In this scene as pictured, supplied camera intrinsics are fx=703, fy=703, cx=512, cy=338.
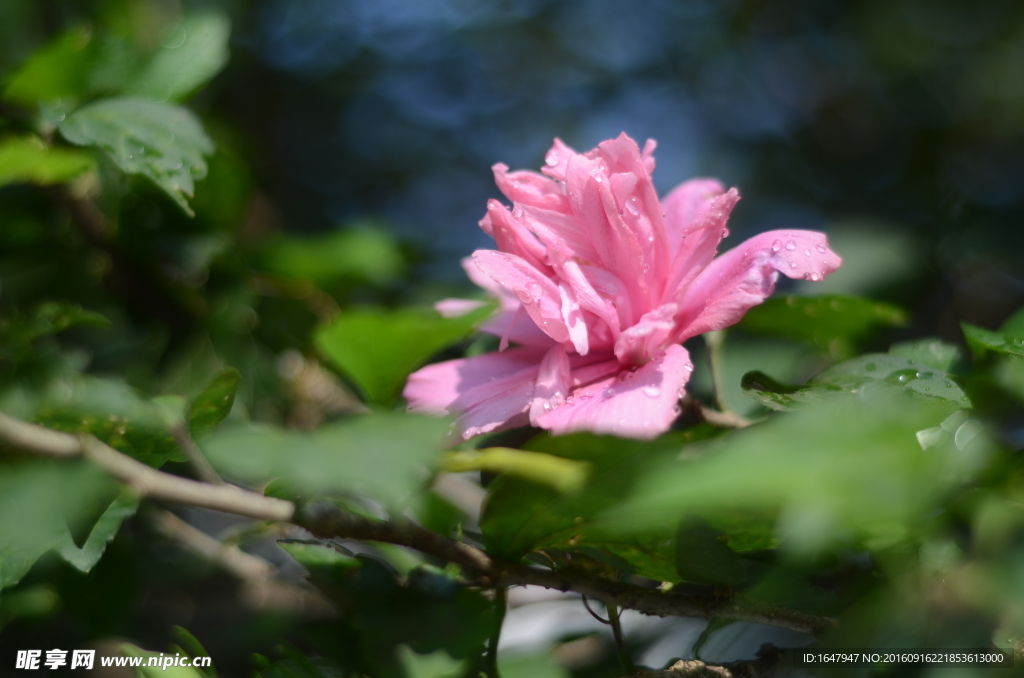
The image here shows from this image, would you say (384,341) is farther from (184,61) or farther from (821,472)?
(184,61)

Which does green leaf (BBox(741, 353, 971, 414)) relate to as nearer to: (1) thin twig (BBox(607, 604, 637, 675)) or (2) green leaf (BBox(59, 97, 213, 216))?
(1) thin twig (BBox(607, 604, 637, 675))

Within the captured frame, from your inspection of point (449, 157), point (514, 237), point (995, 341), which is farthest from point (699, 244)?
point (449, 157)

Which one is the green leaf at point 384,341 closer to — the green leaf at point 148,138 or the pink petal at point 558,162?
the pink petal at point 558,162

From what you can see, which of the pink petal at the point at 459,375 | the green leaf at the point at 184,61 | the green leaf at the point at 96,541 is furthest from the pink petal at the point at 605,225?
the green leaf at the point at 184,61

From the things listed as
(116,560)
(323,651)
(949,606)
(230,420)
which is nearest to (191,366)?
(230,420)

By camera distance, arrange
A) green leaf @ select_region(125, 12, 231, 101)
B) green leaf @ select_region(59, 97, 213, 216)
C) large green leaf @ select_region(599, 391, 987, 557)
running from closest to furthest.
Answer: large green leaf @ select_region(599, 391, 987, 557) → green leaf @ select_region(59, 97, 213, 216) → green leaf @ select_region(125, 12, 231, 101)

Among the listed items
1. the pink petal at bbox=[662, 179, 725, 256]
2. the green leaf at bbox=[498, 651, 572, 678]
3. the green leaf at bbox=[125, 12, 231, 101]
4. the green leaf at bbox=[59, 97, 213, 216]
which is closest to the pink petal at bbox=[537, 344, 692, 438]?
Answer: the pink petal at bbox=[662, 179, 725, 256]

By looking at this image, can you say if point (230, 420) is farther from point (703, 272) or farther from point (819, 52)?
Result: point (819, 52)
